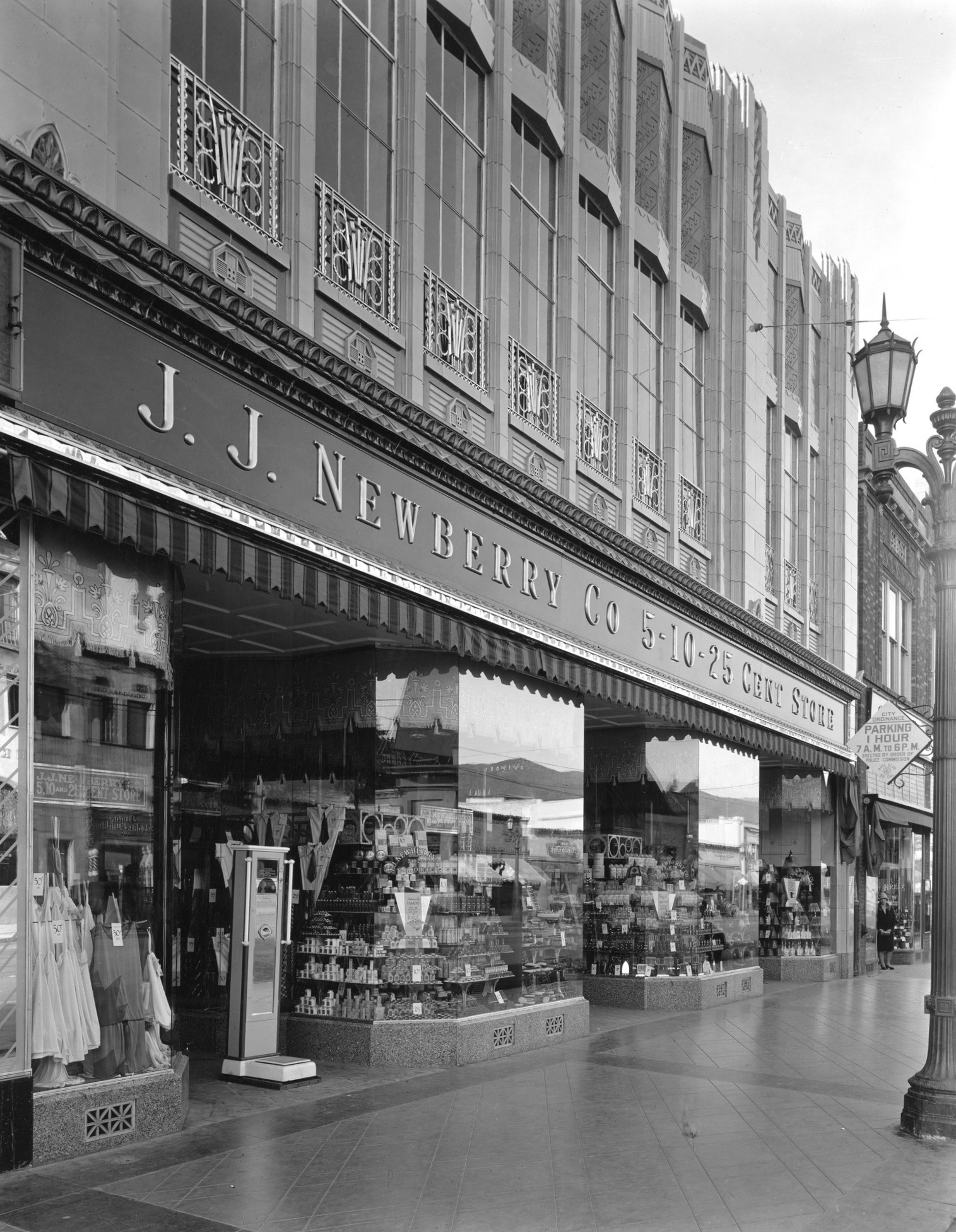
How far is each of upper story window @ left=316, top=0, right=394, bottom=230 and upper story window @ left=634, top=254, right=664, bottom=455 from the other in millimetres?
6278

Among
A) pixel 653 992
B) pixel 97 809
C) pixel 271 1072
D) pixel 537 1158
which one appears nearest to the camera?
pixel 537 1158

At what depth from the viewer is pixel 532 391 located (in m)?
14.9

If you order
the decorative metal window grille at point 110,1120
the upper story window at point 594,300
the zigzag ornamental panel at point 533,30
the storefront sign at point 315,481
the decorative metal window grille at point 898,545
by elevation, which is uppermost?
the zigzag ornamental panel at point 533,30

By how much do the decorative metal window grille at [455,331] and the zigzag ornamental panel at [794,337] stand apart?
1198 cm

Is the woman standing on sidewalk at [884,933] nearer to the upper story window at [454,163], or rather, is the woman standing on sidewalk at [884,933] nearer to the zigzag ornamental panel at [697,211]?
the zigzag ornamental panel at [697,211]

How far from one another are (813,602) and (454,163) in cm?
1399

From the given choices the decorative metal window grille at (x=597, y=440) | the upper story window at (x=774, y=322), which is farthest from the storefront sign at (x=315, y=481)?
the upper story window at (x=774, y=322)

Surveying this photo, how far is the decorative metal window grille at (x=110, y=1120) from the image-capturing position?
8102 millimetres

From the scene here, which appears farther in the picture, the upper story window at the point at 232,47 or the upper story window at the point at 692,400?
the upper story window at the point at 692,400

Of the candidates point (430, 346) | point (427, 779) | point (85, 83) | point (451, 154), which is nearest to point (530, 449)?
point (430, 346)

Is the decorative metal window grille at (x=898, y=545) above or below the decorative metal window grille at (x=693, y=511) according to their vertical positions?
above

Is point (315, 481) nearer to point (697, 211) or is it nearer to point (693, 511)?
point (693, 511)

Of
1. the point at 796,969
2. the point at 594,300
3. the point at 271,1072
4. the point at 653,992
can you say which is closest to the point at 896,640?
the point at 796,969

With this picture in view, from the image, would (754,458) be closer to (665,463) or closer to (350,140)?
(665,463)
